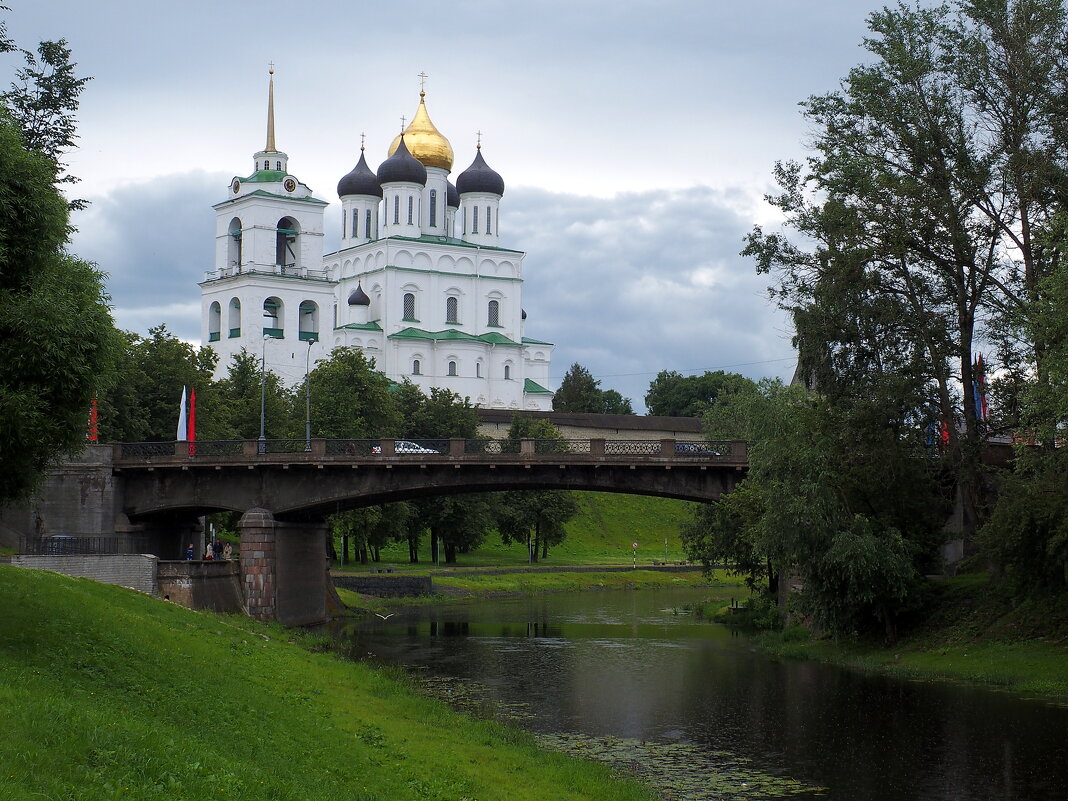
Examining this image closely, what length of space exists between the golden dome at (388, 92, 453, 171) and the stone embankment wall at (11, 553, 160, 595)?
3721 inches

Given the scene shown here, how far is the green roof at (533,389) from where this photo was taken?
454ft

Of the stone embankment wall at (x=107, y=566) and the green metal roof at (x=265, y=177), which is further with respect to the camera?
the green metal roof at (x=265, y=177)

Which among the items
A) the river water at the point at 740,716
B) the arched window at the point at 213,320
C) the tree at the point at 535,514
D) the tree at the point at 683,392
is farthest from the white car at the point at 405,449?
the tree at the point at 683,392

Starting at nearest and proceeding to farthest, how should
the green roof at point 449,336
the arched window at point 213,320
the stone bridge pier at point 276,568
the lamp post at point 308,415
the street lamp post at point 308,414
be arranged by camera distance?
the stone bridge pier at point 276,568 → the lamp post at point 308,415 → the street lamp post at point 308,414 → the arched window at point 213,320 → the green roof at point 449,336

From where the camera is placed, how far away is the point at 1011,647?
3894 centimetres

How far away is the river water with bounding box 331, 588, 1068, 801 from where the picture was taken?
85.6 ft

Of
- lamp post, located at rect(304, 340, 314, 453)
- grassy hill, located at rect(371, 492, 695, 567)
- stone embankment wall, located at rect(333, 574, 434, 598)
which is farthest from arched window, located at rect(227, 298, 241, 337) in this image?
stone embankment wall, located at rect(333, 574, 434, 598)

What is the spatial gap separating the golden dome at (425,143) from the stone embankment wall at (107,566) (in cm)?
9451

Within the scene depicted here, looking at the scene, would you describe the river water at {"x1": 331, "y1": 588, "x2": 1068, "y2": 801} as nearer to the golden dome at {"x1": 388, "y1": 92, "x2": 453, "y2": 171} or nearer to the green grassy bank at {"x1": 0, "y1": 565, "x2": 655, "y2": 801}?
the green grassy bank at {"x1": 0, "y1": 565, "x2": 655, "y2": 801}

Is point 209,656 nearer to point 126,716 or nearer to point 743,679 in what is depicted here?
point 126,716

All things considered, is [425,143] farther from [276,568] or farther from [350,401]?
[276,568]

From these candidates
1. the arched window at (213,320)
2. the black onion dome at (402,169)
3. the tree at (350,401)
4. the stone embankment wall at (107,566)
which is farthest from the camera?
the black onion dome at (402,169)

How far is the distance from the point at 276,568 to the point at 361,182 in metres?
88.2

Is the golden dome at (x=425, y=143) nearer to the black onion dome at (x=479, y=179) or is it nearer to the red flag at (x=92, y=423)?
the black onion dome at (x=479, y=179)
